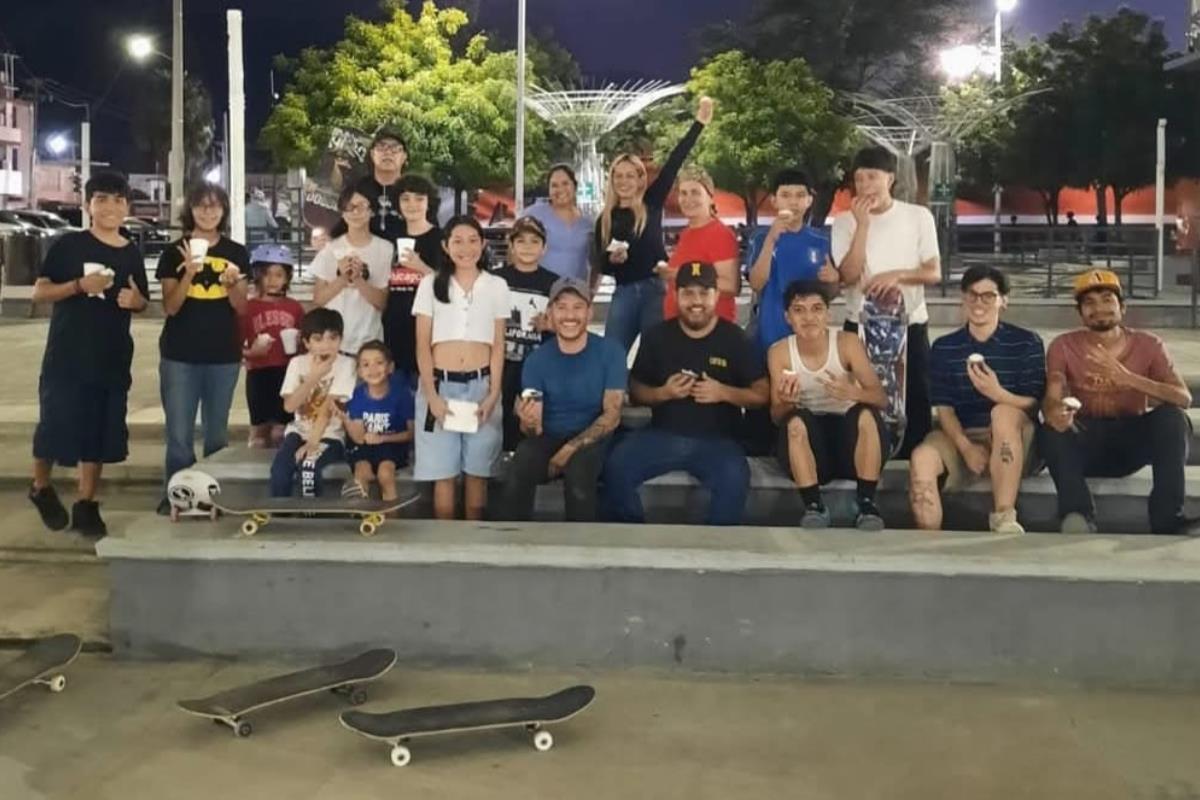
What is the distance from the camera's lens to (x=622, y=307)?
6691 mm

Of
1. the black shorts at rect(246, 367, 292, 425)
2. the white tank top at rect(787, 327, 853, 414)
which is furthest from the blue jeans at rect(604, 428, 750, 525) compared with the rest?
the black shorts at rect(246, 367, 292, 425)

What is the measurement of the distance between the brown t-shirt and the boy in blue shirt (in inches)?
113

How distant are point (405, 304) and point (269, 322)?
2.43ft

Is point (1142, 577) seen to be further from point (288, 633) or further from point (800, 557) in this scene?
point (288, 633)

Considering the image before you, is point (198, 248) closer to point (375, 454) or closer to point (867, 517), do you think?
point (375, 454)

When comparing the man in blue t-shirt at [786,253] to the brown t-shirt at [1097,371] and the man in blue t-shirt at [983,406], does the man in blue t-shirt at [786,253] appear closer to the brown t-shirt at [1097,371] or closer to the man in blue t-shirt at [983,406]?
the man in blue t-shirt at [983,406]

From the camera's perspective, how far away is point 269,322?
21.3 ft

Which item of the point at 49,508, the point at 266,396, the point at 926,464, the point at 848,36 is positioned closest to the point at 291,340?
the point at 266,396

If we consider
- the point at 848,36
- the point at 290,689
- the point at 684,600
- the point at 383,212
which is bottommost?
the point at 290,689

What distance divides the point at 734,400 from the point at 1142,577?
5.91ft

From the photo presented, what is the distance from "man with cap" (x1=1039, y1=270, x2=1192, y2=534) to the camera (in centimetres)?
555

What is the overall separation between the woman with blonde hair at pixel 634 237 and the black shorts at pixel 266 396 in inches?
66.0

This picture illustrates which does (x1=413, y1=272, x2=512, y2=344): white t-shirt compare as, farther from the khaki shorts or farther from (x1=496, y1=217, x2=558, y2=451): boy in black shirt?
the khaki shorts

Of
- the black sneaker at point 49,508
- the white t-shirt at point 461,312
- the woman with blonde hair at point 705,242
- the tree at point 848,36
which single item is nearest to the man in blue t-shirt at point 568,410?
the white t-shirt at point 461,312
